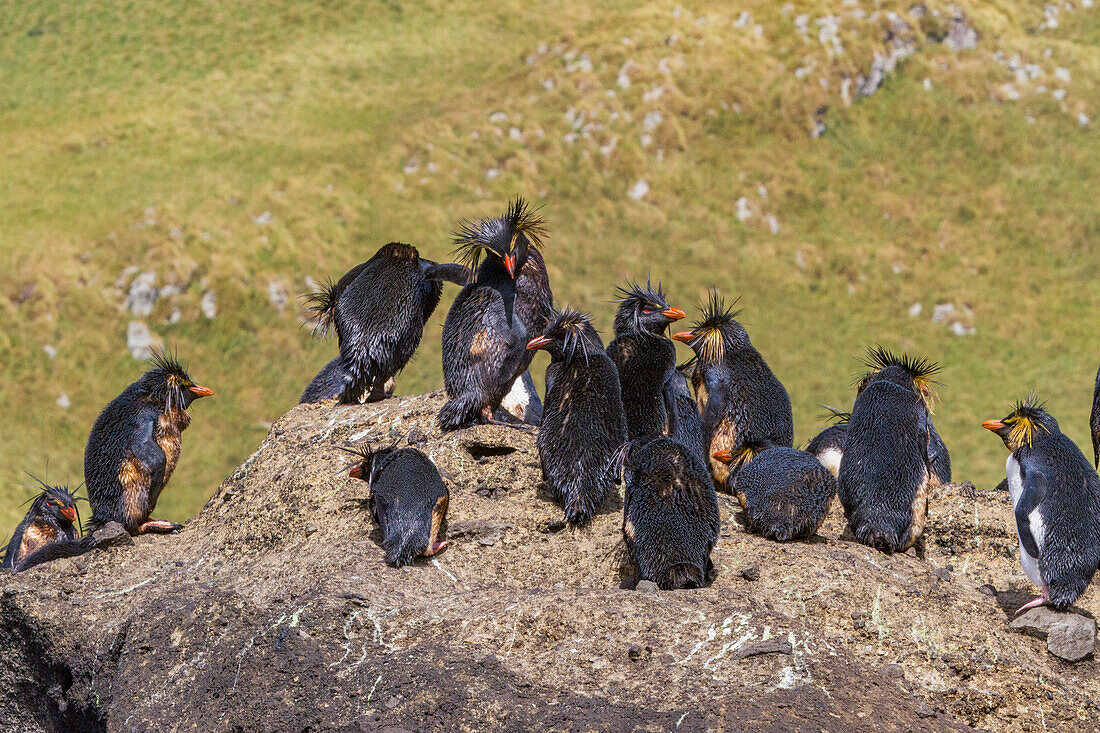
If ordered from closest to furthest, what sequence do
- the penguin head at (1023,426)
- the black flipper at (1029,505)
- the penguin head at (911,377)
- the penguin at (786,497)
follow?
the black flipper at (1029,505) → the penguin head at (1023,426) → the penguin at (786,497) → the penguin head at (911,377)

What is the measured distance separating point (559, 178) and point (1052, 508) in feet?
74.6

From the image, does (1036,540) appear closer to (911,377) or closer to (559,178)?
(911,377)

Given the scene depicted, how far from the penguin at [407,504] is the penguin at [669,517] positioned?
1205 millimetres

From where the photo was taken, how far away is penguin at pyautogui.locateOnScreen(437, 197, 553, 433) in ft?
26.8

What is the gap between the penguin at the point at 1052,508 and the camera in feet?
20.1

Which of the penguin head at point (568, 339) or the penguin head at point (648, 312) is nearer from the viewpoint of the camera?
the penguin head at point (568, 339)

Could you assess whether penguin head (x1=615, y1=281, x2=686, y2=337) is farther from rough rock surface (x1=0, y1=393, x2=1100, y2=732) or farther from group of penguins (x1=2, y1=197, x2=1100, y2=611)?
rough rock surface (x1=0, y1=393, x2=1100, y2=732)

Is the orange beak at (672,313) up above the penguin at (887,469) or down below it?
above

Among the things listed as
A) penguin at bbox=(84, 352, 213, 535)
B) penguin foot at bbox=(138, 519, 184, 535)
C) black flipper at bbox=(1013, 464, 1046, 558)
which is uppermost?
penguin at bbox=(84, 352, 213, 535)

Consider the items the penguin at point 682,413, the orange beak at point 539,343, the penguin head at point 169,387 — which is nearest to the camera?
the orange beak at point 539,343

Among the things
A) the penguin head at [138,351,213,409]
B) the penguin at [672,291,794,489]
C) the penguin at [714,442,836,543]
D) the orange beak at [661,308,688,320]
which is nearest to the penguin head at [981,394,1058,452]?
the penguin at [714,442,836,543]

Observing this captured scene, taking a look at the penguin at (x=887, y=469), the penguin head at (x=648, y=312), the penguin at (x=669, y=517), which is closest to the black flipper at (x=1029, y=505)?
the penguin at (x=887, y=469)

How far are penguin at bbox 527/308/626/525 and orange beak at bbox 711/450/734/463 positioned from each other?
135 cm

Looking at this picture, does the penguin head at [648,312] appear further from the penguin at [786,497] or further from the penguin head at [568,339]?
the penguin at [786,497]
